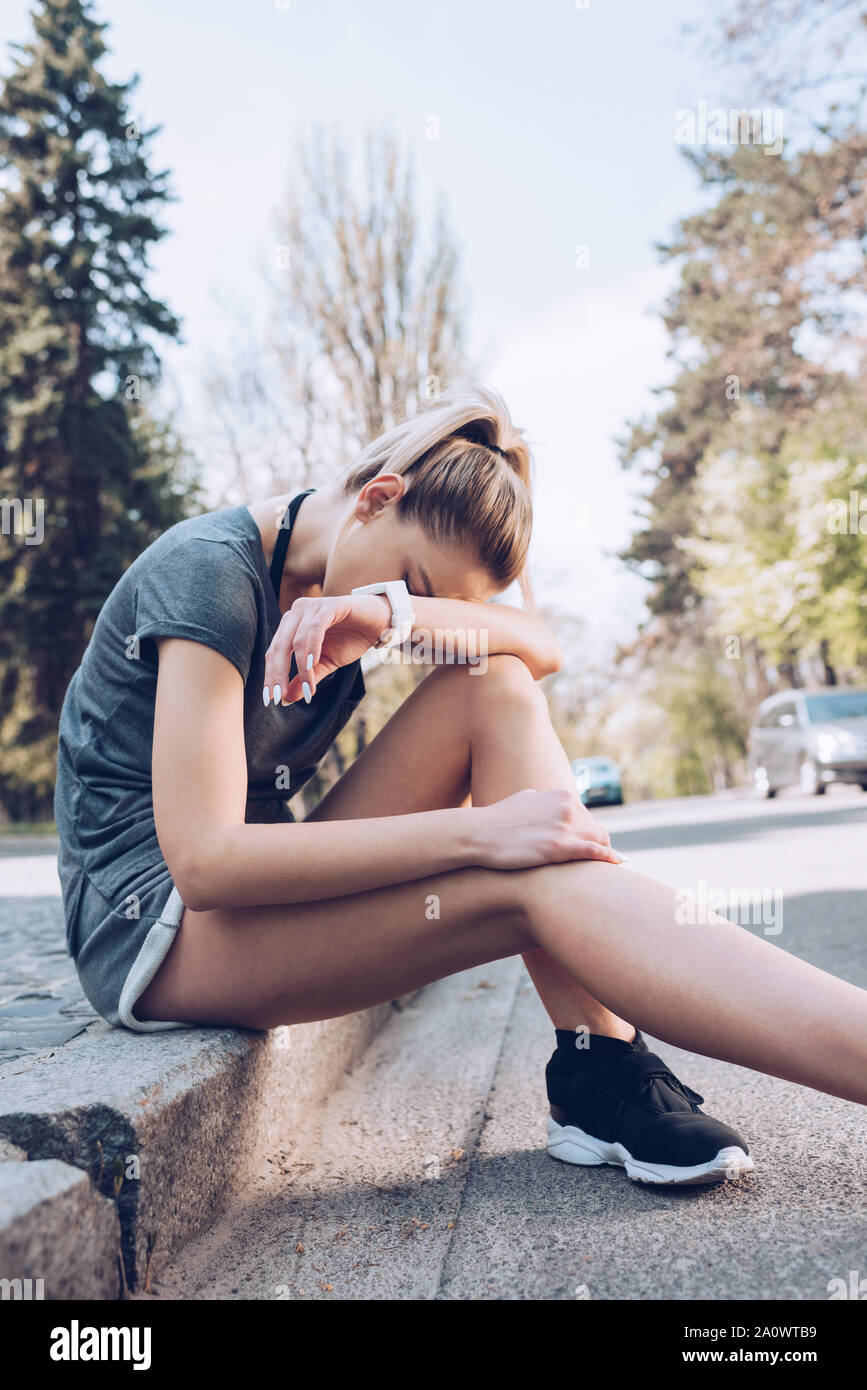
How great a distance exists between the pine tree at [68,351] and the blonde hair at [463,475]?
56.9 feet

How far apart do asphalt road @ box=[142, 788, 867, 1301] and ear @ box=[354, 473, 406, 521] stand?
3.81ft

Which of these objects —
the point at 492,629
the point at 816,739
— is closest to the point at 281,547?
the point at 492,629

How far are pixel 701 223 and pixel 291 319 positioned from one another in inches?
538

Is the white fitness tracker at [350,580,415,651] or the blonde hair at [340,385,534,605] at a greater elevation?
the blonde hair at [340,385,534,605]

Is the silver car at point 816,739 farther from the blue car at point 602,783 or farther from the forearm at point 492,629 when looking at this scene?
the forearm at point 492,629

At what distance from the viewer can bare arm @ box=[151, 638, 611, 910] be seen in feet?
5.03

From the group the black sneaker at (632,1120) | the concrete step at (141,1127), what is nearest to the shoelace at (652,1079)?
the black sneaker at (632,1120)

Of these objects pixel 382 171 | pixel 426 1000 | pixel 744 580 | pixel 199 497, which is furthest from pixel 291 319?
pixel 426 1000

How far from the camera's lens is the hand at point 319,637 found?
1652 mm

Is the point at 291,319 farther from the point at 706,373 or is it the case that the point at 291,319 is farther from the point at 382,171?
the point at 706,373

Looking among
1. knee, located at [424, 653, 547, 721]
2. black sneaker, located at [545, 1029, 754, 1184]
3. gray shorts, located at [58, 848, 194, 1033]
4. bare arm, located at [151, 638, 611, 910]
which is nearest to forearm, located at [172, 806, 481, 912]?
bare arm, located at [151, 638, 611, 910]

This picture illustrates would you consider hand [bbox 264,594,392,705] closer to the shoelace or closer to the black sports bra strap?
the black sports bra strap

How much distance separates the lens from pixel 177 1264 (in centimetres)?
143

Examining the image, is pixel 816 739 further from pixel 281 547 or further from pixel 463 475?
pixel 281 547
